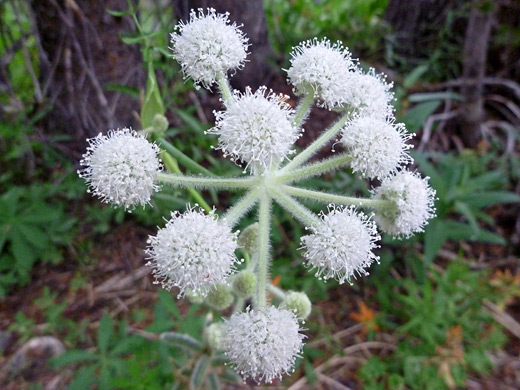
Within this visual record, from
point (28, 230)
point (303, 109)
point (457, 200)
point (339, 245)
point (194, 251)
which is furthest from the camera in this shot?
point (457, 200)

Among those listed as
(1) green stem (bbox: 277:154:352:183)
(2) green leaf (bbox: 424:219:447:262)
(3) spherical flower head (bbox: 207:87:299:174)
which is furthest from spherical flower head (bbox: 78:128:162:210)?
(2) green leaf (bbox: 424:219:447:262)

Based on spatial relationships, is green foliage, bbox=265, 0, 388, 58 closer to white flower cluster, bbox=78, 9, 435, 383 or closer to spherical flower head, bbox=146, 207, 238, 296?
white flower cluster, bbox=78, 9, 435, 383

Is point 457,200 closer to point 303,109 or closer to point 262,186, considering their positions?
point 303,109

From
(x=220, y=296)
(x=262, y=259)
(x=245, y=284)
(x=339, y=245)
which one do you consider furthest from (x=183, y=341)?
(x=339, y=245)

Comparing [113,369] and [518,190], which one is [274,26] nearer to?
[518,190]

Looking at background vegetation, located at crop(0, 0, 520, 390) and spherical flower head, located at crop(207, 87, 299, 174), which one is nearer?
spherical flower head, located at crop(207, 87, 299, 174)

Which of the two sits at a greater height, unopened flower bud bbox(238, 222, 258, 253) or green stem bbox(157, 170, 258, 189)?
green stem bbox(157, 170, 258, 189)
